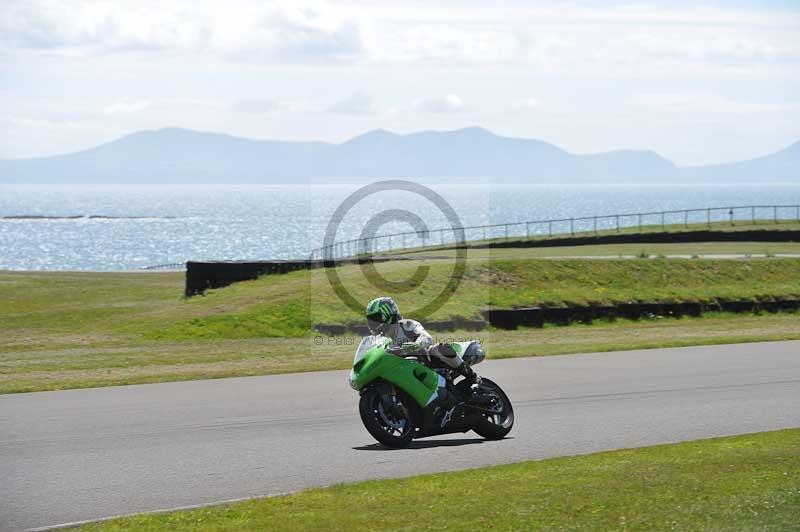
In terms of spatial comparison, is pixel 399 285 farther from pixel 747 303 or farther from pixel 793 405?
pixel 793 405

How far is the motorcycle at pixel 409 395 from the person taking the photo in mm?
11430

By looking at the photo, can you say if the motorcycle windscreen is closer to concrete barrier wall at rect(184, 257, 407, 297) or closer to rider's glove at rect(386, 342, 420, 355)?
rider's glove at rect(386, 342, 420, 355)

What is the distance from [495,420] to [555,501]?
3.28m

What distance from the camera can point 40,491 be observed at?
31.7ft

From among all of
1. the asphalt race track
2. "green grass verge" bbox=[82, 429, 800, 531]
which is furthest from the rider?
"green grass verge" bbox=[82, 429, 800, 531]

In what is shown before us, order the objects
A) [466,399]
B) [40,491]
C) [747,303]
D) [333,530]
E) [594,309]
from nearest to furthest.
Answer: [333,530] → [40,491] → [466,399] → [594,309] → [747,303]

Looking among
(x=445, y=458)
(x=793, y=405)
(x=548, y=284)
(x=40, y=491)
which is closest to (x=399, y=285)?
(x=548, y=284)

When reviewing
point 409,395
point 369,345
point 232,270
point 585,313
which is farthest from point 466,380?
point 232,270

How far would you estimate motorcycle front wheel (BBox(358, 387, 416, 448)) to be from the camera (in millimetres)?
11531

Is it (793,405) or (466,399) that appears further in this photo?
(793,405)

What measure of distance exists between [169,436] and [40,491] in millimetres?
2775

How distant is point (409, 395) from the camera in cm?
1159

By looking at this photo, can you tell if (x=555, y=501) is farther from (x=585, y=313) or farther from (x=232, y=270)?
(x=232, y=270)

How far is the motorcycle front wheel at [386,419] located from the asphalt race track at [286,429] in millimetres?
160
